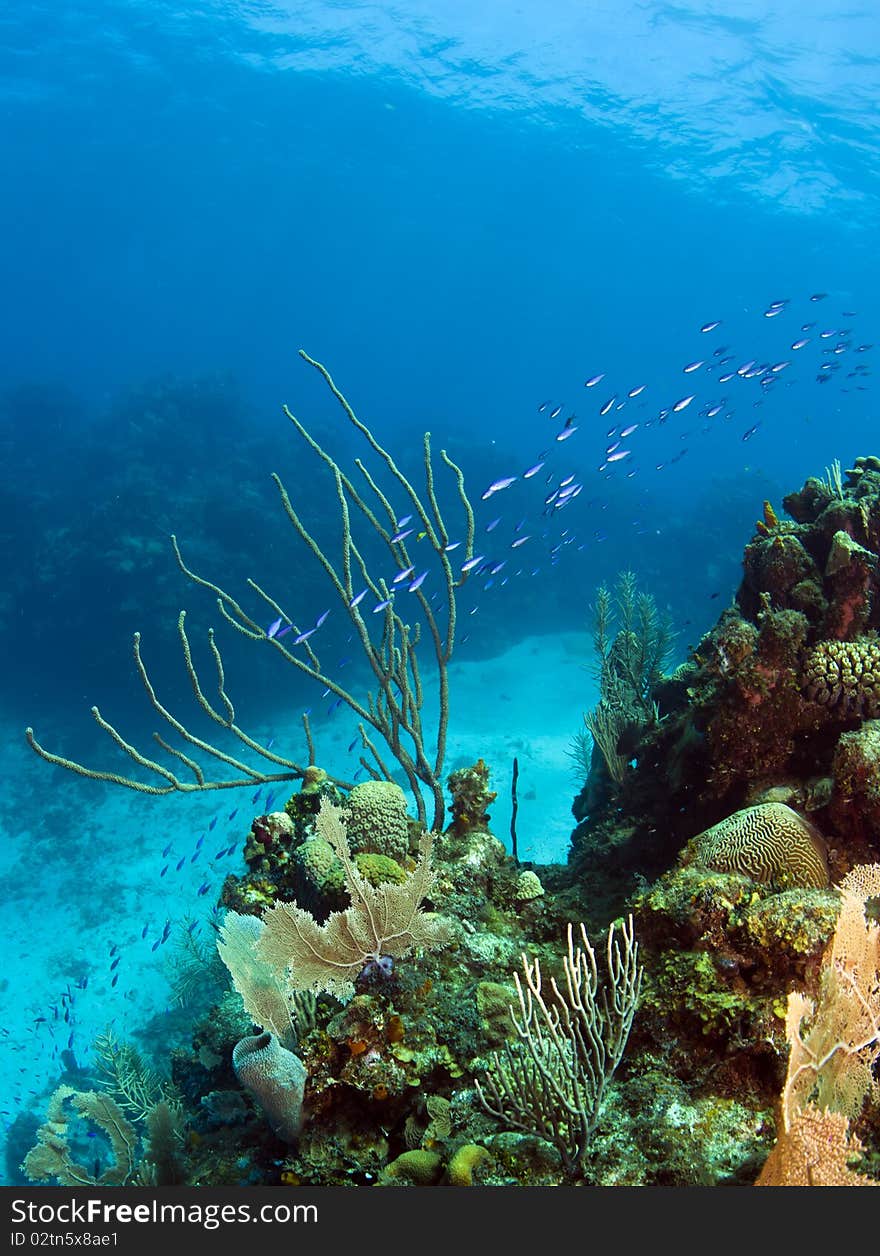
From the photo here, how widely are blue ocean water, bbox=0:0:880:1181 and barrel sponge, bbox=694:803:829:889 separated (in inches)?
173

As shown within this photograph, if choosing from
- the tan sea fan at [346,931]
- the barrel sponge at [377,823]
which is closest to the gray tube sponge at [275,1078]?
the tan sea fan at [346,931]

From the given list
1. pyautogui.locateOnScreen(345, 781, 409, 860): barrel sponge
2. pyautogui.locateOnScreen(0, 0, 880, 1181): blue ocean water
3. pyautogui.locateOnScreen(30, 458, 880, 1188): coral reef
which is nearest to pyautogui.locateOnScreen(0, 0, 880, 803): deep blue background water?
pyautogui.locateOnScreen(0, 0, 880, 1181): blue ocean water

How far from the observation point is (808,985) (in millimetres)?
2811

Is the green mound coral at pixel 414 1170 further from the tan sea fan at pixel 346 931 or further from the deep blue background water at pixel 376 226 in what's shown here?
the deep blue background water at pixel 376 226

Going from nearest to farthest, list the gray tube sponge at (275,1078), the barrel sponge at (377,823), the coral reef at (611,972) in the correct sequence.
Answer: the coral reef at (611,972), the gray tube sponge at (275,1078), the barrel sponge at (377,823)

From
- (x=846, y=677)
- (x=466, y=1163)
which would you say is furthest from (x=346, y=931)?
(x=846, y=677)

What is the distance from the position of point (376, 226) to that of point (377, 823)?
302ft

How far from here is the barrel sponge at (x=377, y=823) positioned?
4.67 metres

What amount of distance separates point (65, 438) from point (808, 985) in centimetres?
3665

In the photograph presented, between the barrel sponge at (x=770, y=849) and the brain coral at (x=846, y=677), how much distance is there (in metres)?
1.16

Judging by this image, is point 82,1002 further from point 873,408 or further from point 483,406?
point 873,408

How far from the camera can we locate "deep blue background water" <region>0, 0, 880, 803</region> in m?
22.9

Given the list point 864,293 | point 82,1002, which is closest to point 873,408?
point 864,293

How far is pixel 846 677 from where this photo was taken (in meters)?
4.47
